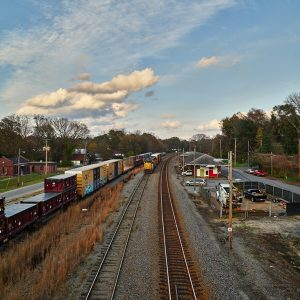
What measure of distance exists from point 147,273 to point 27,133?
325ft

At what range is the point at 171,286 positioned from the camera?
14562mm

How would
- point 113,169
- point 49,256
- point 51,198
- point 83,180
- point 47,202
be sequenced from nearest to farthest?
1. point 49,256
2. point 47,202
3. point 51,198
4. point 83,180
5. point 113,169

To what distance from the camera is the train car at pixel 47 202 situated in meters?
25.1

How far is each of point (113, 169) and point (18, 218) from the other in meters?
39.2

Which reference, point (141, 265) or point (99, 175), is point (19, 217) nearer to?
point (141, 265)

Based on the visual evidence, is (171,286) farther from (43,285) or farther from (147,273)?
(43,285)

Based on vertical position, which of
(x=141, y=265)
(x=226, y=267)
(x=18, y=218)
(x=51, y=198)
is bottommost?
(x=226, y=267)

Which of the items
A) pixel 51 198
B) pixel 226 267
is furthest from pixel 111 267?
pixel 51 198

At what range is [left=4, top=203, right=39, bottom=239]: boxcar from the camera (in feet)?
64.7

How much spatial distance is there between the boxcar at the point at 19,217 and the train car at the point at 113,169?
3130 centimetres

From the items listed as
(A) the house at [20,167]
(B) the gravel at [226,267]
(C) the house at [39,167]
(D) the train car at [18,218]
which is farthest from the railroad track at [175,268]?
(C) the house at [39,167]

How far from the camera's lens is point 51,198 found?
2761cm

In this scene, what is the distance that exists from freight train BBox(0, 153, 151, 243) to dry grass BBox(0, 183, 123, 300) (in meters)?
0.97

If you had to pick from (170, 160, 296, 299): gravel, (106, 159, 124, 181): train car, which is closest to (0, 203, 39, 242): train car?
(170, 160, 296, 299): gravel
